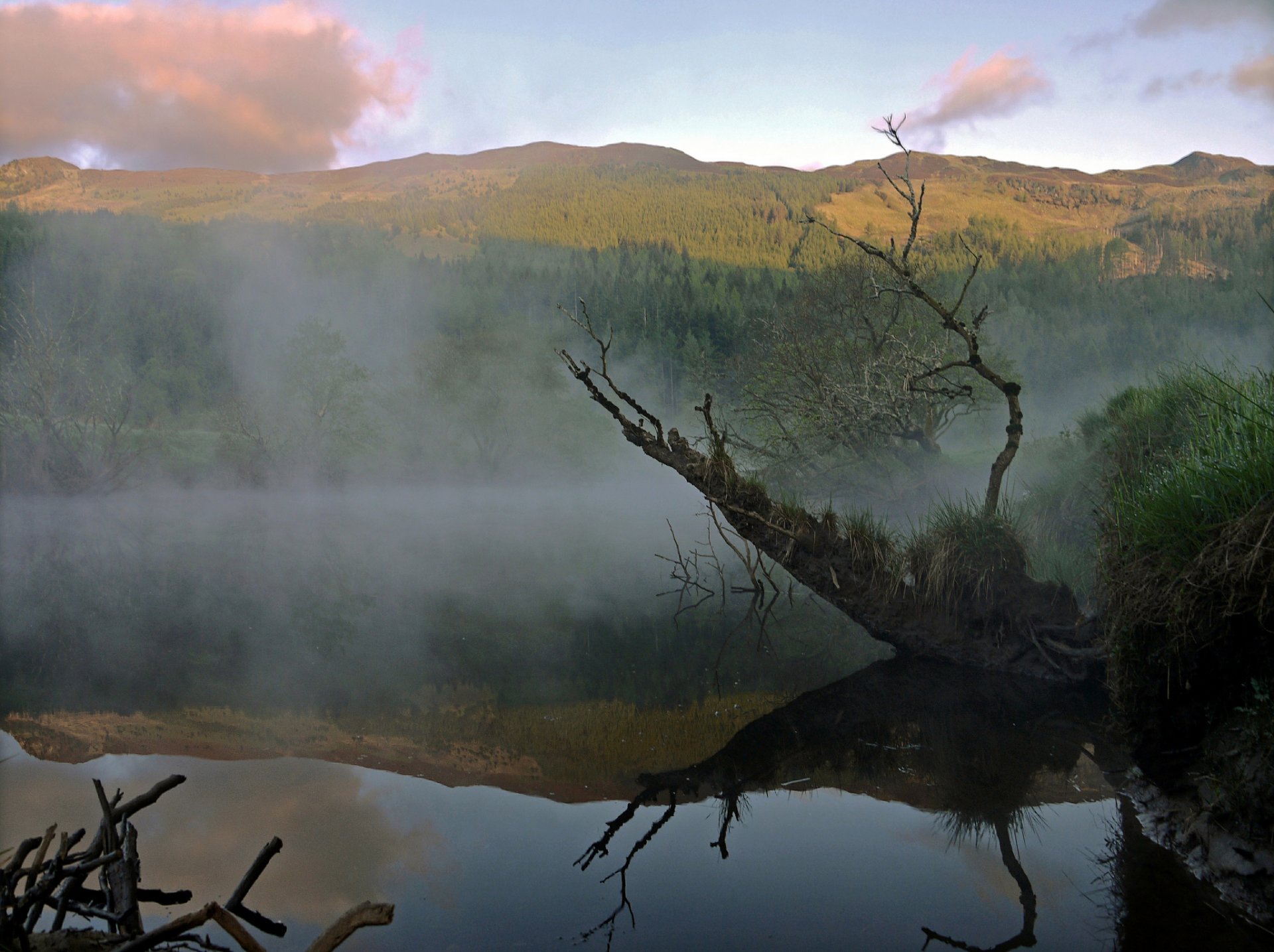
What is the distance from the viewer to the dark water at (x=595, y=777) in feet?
14.8

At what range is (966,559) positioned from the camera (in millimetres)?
9273

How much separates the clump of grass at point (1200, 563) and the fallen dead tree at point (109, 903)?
437cm

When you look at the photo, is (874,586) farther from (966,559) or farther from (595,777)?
(595,777)

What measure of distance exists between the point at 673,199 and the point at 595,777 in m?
84.0

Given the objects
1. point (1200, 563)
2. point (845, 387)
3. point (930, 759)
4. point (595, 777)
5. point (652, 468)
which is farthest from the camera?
point (652, 468)

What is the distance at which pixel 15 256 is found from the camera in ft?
214

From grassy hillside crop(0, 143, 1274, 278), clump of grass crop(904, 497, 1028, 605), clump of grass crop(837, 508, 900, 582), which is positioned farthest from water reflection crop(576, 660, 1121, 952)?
grassy hillside crop(0, 143, 1274, 278)

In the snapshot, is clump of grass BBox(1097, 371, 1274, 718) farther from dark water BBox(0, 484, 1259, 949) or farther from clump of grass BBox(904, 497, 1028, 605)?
clump of grass BBox(904, 497, 1028, 605)

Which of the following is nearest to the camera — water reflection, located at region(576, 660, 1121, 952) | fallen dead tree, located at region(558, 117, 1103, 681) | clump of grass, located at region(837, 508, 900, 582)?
water reflection, located at region(576, 660, 1121, 952)

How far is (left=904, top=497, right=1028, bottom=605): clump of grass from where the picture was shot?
30.2 ft

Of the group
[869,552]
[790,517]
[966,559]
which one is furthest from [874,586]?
[790,517]

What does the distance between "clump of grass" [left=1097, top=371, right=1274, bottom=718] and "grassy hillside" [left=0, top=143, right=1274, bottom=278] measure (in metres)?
42.6

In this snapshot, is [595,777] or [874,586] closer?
[595,777]

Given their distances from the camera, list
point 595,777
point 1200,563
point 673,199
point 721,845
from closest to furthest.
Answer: point 1200,563 < point 721,845 < point 595,777 < point 673,199
